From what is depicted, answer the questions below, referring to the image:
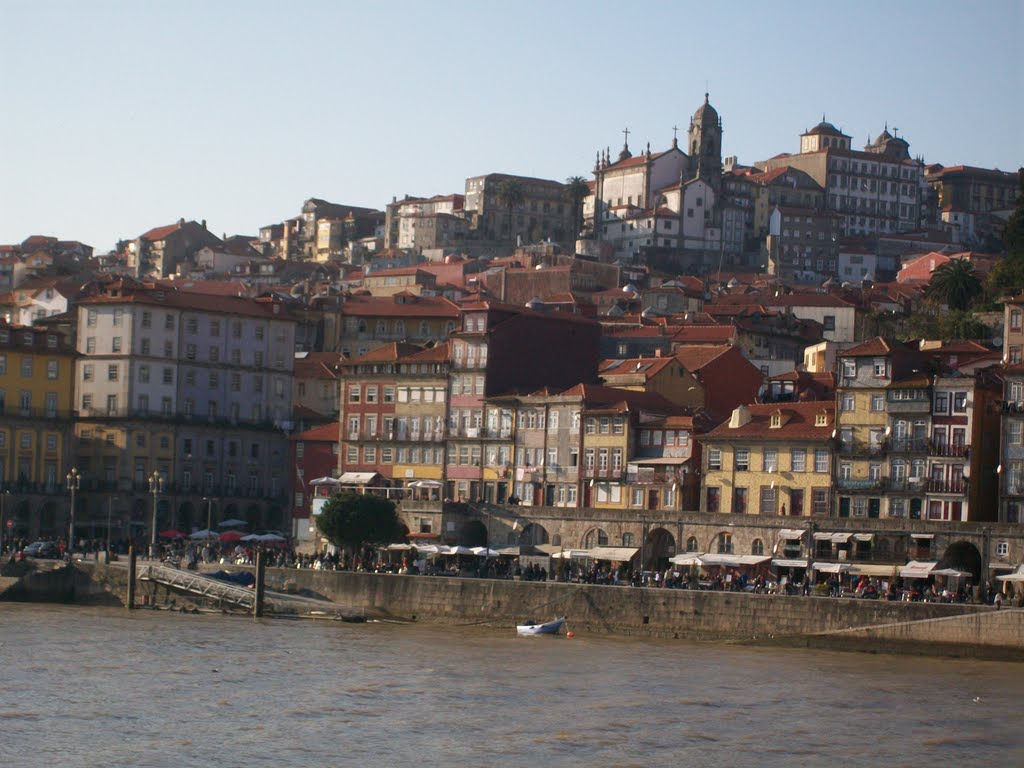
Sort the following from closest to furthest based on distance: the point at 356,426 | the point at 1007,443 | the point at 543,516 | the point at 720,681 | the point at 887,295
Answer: the point at 720,681 < the point at 1007,443 < the point at 543,516 < the point at 356,426 < the point at 887,295

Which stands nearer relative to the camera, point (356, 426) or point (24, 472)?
point (356, 426)

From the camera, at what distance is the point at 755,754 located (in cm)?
4522

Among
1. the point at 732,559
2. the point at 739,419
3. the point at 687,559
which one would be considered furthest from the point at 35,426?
the point at 732,559

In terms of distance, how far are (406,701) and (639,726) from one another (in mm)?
6679

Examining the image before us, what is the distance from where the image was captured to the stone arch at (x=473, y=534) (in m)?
84.6

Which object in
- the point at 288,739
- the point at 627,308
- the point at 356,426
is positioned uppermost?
the point at 627,308

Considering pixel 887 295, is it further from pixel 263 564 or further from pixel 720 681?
pixel 720 681

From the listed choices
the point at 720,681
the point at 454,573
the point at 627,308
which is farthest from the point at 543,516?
the point at 627,308

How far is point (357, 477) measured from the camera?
9231cm

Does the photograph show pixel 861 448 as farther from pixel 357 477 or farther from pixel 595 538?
pixel 357 477

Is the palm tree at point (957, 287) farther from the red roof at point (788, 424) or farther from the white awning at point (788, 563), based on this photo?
the white awning at point (788, 563)

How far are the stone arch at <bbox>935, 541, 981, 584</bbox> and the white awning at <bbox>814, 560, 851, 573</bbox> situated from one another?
3.28 meters

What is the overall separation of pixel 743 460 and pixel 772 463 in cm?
121

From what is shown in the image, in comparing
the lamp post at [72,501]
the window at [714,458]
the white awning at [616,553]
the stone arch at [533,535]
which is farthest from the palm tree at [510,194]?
the white awning at [616,553]
